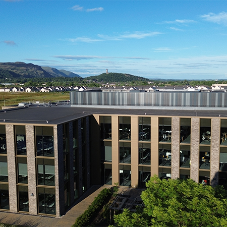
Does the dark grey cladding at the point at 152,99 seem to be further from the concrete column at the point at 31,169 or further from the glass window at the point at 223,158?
the concrete column at the point at 31,169

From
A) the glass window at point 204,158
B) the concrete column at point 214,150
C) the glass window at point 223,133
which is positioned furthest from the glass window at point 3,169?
the glass window at point 223,133

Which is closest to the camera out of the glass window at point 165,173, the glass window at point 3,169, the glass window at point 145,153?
the glass window at point 3,169

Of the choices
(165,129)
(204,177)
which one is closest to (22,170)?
(165,129)

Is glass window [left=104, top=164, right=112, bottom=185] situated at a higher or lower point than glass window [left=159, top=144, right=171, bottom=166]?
→ lower

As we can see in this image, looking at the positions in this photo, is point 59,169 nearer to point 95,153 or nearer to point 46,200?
point 46,200

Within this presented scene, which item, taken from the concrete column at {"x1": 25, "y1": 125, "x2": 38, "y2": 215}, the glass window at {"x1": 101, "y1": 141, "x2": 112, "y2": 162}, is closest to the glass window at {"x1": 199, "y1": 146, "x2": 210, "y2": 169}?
the glass window at {"x1": 101, "y1": 141, "x2": 112, "y2": 162}

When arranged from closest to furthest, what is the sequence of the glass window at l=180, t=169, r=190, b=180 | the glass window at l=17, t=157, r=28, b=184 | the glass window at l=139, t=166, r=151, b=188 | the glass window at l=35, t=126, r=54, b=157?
1. the glass window at l=35, t=126, r=54, b=157
2. the glass window at l=17, t=157, r=28, b=184
3. the glass window at l=180, t=169, r=190, b=180
4. the glass window at l=139, t=166, r=151, b=188

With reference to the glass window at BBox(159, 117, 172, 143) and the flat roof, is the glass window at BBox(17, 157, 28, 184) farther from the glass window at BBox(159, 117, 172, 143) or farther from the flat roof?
the glass window at BBox(159, 117, 172, 143)
